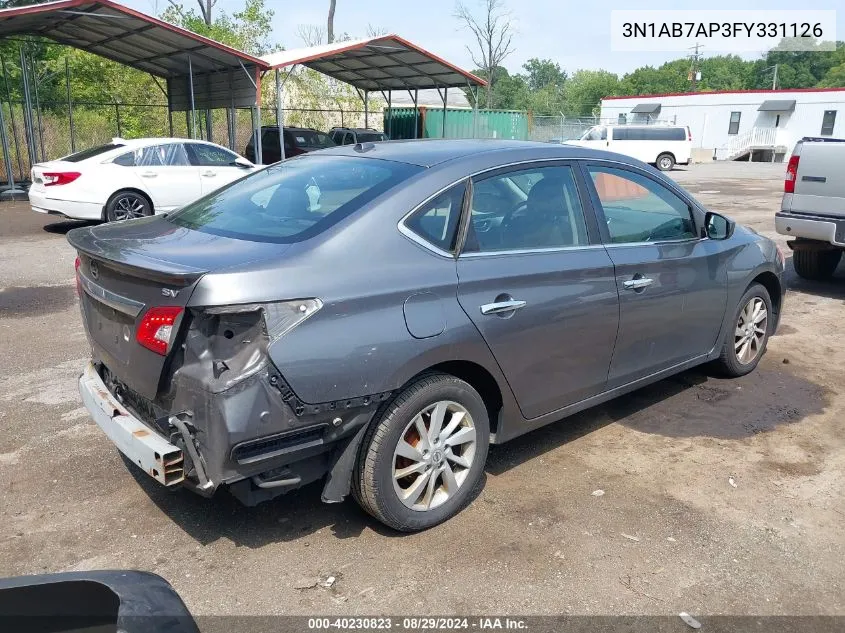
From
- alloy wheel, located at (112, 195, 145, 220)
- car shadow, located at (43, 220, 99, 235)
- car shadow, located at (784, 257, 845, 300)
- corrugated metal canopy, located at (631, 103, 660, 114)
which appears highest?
corrugated metal canopy, located at (631, 103, 660, 114)

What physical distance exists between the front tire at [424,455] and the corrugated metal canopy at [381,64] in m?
15.2

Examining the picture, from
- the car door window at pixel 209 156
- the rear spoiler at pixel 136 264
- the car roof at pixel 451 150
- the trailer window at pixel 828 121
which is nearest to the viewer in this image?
the rear spoiler at pixel 136 264

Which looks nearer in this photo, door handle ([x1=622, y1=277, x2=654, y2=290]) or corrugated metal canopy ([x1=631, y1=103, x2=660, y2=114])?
door handle ([x1=622, y1=277, x2=654, y2=290])

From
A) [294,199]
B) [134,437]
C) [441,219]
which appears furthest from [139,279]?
[441,219]

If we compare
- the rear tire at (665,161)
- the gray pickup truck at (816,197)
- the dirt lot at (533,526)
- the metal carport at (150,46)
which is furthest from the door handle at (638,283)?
the rear tire at (665,161)

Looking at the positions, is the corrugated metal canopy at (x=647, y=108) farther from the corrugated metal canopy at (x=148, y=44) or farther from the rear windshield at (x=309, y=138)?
the corrugated metal canopy at (x=148, y=44)

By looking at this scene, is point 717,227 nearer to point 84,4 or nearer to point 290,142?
point 84,4

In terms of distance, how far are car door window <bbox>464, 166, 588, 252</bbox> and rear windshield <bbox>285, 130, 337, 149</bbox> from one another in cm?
1578

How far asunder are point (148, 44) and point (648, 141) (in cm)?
2127

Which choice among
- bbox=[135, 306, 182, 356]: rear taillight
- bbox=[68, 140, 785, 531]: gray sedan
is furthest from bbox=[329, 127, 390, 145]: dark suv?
bbox=[135, 306, 182, 356]: rear taillight

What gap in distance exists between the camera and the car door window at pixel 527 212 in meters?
3.48

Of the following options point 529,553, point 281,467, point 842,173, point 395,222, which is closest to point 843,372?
point 842,173

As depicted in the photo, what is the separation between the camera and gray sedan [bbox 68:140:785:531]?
272cm

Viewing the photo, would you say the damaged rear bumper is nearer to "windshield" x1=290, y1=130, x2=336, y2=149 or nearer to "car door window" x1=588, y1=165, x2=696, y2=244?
"car door window" x1=588, y1=165, x2=696, y2=244
